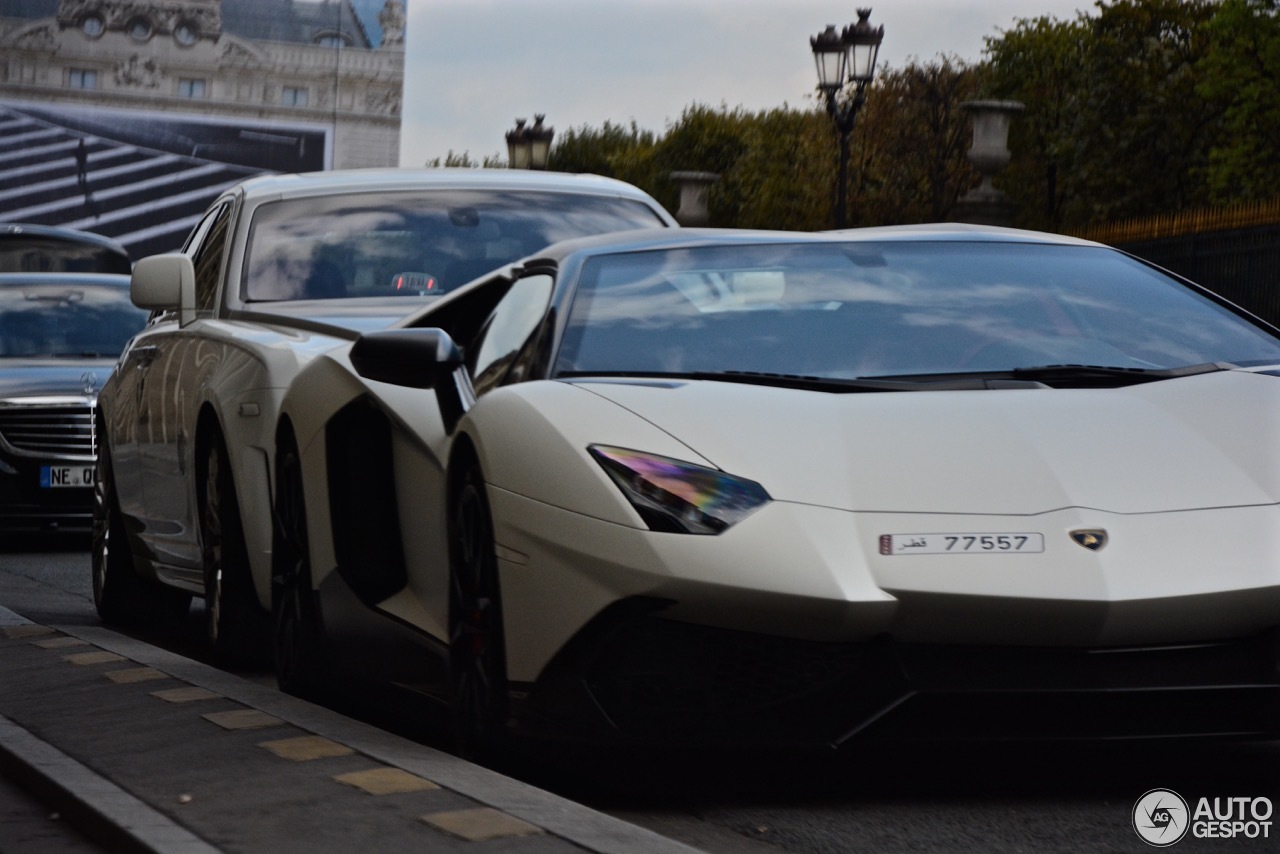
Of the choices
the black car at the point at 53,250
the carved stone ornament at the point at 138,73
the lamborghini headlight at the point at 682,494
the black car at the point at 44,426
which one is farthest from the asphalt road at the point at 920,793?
the carved stone ornament at the point at 138,73

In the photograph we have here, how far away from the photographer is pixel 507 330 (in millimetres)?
5477

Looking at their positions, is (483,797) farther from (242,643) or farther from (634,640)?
(242,643)

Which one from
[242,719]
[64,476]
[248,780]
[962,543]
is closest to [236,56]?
[64,476]

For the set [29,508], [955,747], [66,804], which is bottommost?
[29,508]

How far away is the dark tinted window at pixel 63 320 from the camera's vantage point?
1522 cm

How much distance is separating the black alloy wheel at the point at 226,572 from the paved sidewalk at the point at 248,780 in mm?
873

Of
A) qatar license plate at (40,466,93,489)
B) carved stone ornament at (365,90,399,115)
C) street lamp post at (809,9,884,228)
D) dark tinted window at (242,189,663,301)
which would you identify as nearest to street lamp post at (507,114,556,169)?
street lamp post at (809,9,884,228)

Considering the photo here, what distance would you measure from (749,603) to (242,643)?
347 cm


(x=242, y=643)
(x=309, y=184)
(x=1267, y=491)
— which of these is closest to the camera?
(x=1267, y=491)

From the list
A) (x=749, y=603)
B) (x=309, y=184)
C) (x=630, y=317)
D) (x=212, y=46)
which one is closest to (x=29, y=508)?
(x=309, y=184)

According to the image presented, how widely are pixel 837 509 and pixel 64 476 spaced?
10.3 metres

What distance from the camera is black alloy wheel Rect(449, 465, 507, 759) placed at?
186 inches

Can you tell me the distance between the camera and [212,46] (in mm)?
53906

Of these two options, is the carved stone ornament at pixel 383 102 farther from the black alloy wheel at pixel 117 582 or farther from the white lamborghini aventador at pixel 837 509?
the white lamborghini aventador at pixel 837 509
